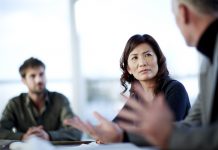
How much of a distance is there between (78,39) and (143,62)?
2826mm

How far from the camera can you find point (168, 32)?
446 cm

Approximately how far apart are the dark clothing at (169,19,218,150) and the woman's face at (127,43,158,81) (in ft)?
3.85

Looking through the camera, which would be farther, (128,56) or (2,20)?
(2,20)

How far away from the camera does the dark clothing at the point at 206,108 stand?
0.72 metres

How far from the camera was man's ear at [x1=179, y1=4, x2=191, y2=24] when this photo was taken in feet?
3.14

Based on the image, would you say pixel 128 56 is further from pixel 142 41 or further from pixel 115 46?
pixel 115 46

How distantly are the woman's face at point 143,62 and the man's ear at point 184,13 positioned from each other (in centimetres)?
123

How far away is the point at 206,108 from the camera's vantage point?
2.97 feet

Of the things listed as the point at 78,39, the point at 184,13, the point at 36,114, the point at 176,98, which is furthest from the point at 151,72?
the point at 78,39

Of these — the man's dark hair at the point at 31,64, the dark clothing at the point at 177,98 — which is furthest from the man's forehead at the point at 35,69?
the dark clothing at the point at 177,98

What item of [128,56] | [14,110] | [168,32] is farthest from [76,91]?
[128,56]

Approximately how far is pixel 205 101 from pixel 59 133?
6.66ft

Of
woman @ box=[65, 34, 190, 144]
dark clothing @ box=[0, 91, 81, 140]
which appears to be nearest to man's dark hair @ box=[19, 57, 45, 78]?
dark clothing @ box=[0, 91, 81, 140]

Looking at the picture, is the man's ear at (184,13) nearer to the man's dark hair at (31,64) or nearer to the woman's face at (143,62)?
the woman's face at (143,62)
